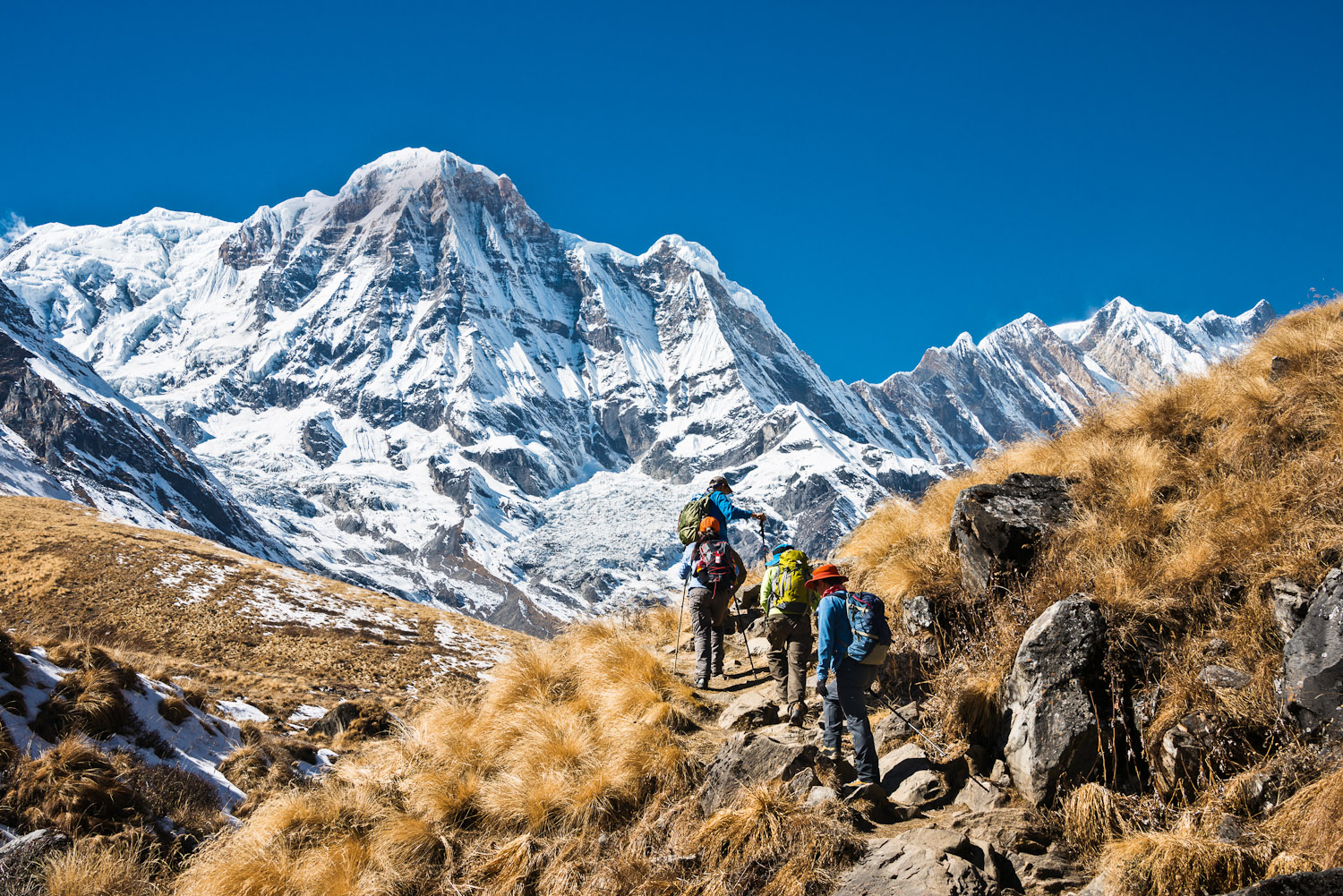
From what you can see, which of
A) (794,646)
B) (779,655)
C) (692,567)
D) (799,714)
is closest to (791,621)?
(794,646)

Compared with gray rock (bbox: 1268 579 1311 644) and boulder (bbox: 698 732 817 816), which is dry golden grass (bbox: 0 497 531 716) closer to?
boulder (bbox: 698 732 817 816)

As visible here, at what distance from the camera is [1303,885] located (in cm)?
320

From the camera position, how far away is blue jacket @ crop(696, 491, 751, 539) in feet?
32.4

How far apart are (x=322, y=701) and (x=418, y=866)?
16.6 metres

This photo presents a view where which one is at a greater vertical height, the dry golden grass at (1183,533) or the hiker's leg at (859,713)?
the dry golden grass at (1183,533)

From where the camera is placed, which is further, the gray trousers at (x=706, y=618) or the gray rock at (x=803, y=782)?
the gray trousers at (x=706, y=618)

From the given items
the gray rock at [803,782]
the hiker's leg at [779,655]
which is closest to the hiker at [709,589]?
the hiker's leg at [779,655]

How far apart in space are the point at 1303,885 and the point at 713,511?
24.3 feet

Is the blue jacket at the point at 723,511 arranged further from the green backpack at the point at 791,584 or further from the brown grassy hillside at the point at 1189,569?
the brown grassy hillside at the point at 1189,569

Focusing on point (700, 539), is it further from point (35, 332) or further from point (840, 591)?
point (35, 332)

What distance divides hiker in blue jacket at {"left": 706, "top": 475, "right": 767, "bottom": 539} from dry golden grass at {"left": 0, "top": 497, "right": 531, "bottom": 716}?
12176mm

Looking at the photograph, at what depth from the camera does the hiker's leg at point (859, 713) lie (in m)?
5.92

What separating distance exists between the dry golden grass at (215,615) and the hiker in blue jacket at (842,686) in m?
15.2

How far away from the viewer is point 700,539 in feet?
32.1
